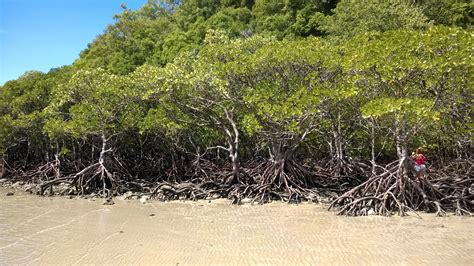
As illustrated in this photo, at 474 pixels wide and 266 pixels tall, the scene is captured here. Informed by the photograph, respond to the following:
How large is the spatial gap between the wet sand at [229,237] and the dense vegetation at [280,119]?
1.42m

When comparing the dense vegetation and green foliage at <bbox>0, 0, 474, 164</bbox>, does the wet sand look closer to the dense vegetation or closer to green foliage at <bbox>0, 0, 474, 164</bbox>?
the dense vegetation

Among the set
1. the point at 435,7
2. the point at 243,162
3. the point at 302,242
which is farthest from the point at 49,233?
the point at 435,7

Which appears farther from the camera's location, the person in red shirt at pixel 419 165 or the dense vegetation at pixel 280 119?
the person in red shirt at pixel 419 165

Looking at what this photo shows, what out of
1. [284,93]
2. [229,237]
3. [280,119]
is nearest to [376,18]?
[284,93]

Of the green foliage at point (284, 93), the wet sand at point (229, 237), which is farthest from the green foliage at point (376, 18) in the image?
the wet sand at point (229, 237)

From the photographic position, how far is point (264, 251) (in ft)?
25.5

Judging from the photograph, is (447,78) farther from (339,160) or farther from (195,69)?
(195,69)

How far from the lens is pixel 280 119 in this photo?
12656 mm

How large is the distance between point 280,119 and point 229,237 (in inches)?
190

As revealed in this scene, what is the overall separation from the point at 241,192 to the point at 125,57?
26543 mm

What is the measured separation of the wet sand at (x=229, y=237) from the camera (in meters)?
7.42

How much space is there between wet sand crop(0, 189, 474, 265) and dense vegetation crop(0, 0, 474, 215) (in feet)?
4.66

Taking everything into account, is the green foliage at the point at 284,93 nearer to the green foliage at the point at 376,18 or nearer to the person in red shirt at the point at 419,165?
the green foliage at the point at 376,18

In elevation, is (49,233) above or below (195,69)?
below
